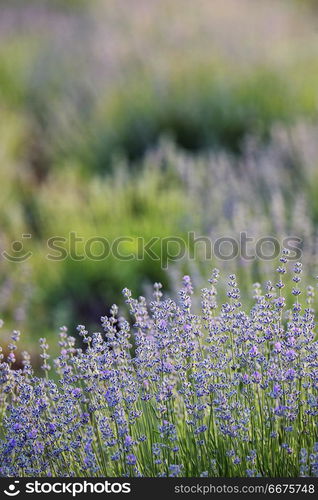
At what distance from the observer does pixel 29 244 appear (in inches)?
201

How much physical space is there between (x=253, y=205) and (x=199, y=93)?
2.22m

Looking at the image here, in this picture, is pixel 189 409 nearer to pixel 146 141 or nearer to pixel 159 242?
pixel 159 242

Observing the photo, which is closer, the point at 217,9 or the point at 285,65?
the point at 285,65

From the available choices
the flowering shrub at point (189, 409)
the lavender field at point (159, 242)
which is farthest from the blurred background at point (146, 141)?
the flowering shrub at point (189, 409)

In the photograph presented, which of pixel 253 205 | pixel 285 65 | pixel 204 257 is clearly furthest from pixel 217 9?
pixel 204 257

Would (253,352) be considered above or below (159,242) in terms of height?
below

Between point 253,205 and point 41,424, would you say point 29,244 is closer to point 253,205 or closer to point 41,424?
point 253,205

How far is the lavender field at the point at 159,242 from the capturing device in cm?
221

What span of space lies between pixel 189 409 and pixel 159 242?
2621 mm

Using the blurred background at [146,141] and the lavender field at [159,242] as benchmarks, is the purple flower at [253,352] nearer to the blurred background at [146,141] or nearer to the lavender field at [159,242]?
the lavender field at [159,242]

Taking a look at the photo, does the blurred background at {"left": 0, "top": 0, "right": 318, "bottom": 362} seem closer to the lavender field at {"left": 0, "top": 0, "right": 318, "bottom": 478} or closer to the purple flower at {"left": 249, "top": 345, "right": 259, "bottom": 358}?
the lavender field at {"left": 0, "top": 0, "right": 318, "bottom": 478}

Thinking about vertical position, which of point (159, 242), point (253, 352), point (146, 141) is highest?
point (146, 141)

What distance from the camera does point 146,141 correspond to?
6.73 m

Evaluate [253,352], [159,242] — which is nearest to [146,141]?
[159,242]
